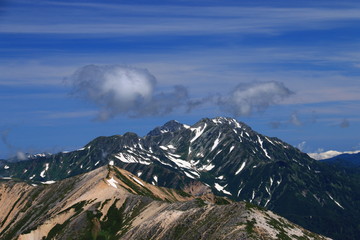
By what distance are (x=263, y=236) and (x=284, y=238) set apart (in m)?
8.01

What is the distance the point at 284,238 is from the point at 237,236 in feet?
51.4

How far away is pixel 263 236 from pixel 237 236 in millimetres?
8215

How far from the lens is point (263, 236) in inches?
7721

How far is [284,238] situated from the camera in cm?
19938

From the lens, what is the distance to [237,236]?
197 meters
